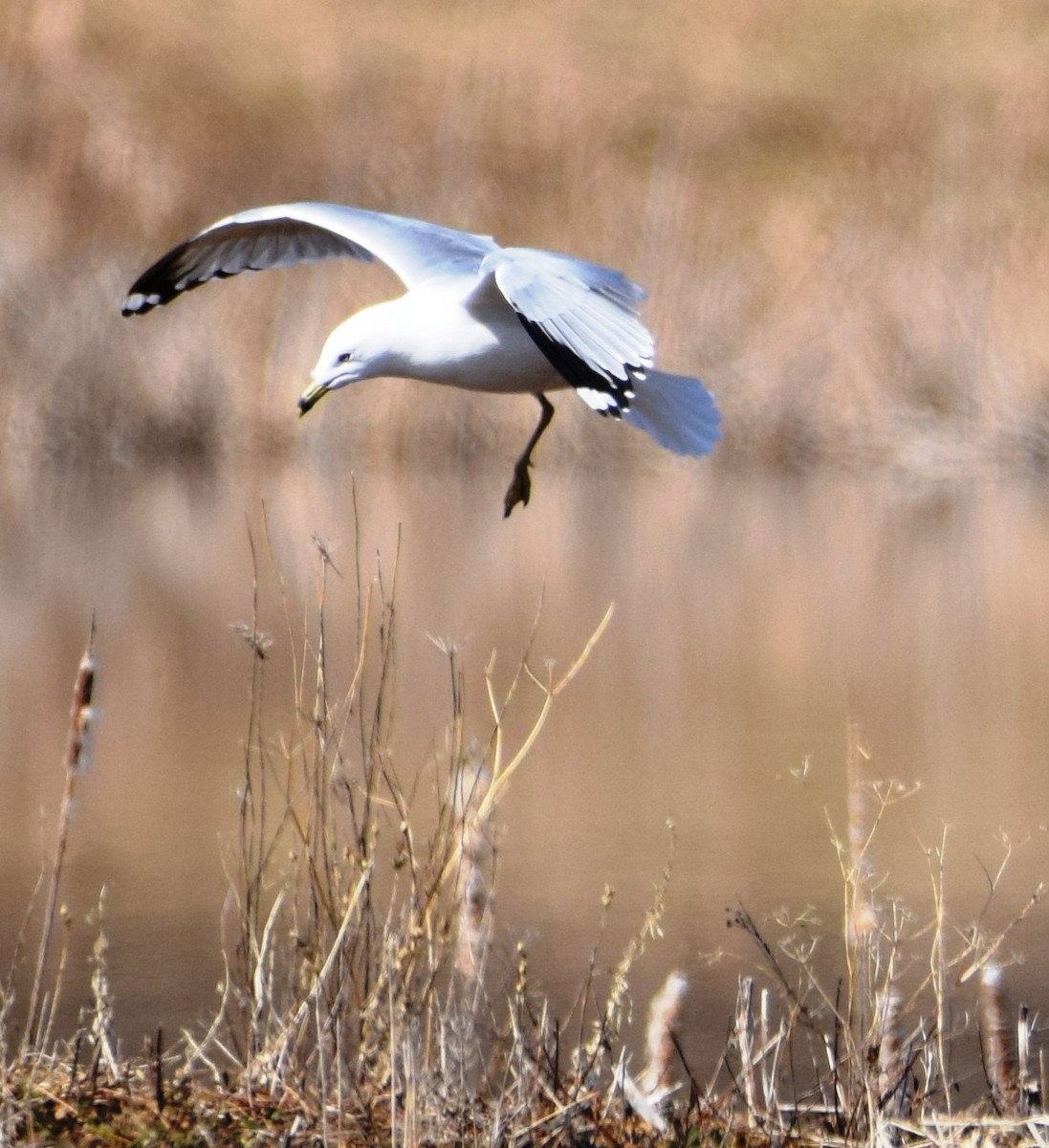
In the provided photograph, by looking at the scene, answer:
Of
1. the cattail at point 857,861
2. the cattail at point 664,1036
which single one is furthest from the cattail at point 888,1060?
the cattail at point 664,1036

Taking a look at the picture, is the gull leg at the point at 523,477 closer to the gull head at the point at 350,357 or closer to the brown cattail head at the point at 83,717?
the gull head at the point at 350,357

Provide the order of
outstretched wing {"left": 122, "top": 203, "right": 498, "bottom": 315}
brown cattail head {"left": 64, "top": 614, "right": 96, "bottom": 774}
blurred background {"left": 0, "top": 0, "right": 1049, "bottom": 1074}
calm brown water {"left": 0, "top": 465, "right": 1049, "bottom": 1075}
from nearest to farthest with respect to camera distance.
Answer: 1. brown cattail head {"left": 64, "top": 614, "right": 96, "bottom": 774}
2. outstretched wing {"left": 122, "top": 203, "right": 498, "bottom": 315}
3. calm brown water {"left": 0, "top": 465, "right": 1049, "bottom": 1075}
4. blurred background {"left": 0, "top": 0, "right": 1049, "bottom": 1074}

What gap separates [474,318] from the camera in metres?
3.08

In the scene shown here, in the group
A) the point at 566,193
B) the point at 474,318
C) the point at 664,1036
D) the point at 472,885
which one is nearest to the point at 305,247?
the point at 474,318

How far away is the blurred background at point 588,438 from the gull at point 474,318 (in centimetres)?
211

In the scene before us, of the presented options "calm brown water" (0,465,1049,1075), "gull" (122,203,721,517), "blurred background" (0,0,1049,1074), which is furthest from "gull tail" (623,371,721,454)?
"blurred background" (0,0,1049,1074)

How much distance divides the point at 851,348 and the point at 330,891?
11.6 meters

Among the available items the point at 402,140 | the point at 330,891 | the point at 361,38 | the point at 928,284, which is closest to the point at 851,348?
the point at 928,284

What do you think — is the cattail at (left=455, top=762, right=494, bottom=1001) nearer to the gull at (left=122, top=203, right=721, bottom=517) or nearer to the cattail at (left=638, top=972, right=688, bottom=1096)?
the cattail at (left=638, top=972, right=688, bottom=1096)

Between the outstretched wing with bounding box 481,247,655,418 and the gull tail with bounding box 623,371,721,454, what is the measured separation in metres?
0.38

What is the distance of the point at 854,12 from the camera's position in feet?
61.1

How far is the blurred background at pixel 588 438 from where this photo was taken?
655 cm

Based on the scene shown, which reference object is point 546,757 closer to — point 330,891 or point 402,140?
point 330,891

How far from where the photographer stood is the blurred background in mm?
6551
